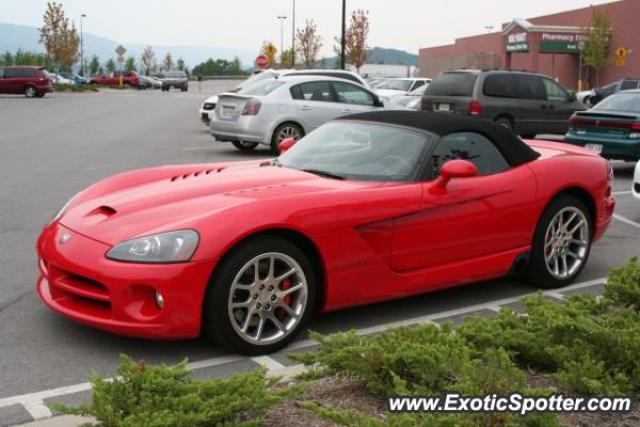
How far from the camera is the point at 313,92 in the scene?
16.1 meters

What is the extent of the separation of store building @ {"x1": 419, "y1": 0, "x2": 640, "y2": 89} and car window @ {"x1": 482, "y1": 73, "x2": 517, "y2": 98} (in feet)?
100

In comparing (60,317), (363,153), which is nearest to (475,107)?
(363,153)

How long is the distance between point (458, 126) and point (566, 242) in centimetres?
131

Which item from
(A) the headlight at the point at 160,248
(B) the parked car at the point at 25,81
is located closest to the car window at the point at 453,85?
(A) the headlight at the point at 160,248

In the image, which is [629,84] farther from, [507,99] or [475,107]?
[475,107]

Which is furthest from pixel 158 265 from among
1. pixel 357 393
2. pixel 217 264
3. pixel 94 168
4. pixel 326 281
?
pixel 94 168

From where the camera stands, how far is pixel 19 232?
7.98 m

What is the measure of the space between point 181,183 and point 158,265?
4.20 ft

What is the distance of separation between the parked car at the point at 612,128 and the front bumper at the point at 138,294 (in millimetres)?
10478

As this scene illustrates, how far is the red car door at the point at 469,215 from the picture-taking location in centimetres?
525

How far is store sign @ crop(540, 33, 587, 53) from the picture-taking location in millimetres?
54812

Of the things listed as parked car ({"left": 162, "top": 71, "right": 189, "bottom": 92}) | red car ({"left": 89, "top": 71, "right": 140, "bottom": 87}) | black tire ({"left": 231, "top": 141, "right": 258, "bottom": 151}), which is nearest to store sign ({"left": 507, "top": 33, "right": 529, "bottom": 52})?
parked car ({"left": 162, "top": 71, "right": 189, "bottom": 92})

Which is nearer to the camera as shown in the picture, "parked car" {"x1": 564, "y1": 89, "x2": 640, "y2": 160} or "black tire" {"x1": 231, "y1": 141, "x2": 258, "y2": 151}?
"parked car" {"x1": 564, "y1": 89, "x2": 640, "y2": 160}

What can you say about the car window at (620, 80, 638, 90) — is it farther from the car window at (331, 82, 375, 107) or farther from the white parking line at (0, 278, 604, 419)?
the white parking line at (0, 278, 604, 419)
